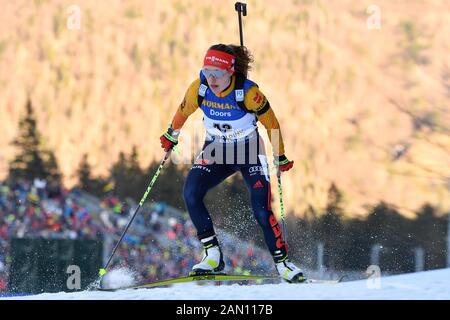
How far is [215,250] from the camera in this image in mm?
8250

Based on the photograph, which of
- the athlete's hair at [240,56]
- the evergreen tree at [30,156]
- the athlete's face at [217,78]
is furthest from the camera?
the evergreen tree at [30,156]

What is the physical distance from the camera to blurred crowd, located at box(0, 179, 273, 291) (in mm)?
30172

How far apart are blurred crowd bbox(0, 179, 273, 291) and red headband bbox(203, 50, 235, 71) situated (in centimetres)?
1751

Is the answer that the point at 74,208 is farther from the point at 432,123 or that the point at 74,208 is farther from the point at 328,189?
the point at 432,123

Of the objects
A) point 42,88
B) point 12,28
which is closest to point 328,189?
point 42,88

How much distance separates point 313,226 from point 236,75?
4393cm

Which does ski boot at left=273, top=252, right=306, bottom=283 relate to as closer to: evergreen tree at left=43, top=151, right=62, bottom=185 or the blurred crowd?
the blurred crowd

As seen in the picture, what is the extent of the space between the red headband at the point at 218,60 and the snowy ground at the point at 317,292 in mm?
1910

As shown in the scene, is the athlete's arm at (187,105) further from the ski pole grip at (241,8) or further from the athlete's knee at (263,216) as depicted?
the athlete's knee at (263,216)

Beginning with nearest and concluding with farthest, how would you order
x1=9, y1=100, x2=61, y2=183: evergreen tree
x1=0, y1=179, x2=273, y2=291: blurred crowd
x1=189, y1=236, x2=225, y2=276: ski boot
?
x1=189, y1=236, x2=225, y2=276: ski boot < x1=0, y1=179, x2=273, y2=291: blurred crowd < x1=9, y1=100, x2=61, y2=183: evergreen tree

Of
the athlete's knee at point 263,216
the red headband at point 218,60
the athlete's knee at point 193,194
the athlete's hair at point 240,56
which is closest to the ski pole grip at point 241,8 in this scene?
the athlete's hair at point 240,56

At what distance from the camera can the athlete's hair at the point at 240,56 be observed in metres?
7.96

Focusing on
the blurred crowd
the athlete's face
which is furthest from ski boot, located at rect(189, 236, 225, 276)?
the blurred crowd

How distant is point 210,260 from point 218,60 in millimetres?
1828
